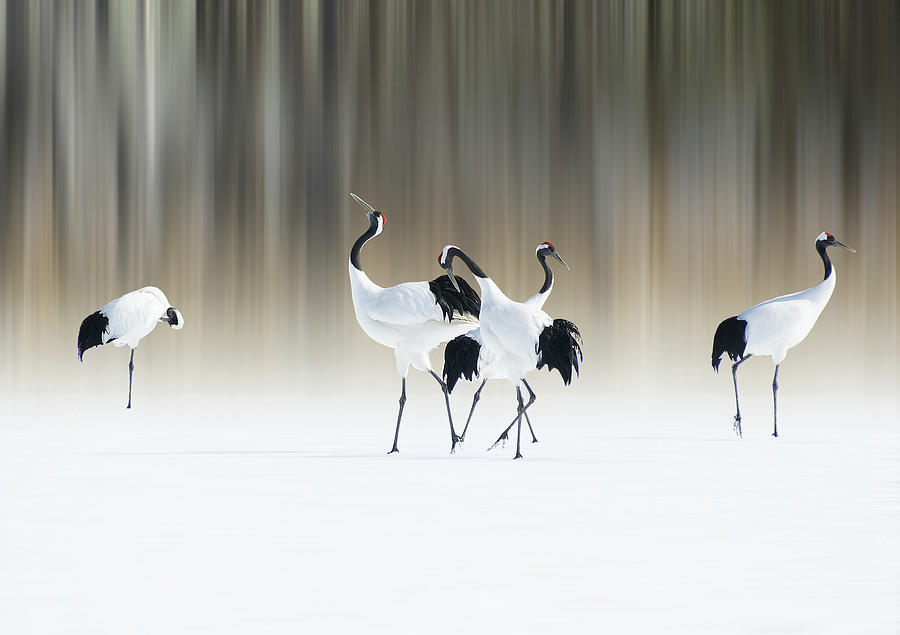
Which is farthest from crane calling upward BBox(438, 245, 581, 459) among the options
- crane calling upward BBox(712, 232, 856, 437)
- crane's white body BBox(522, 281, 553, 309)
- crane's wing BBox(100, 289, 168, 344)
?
crane's wing BBox(100, 289, 168, 344)

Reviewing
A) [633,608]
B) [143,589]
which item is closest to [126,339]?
[143,589]

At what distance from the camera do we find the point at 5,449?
10.4 metres

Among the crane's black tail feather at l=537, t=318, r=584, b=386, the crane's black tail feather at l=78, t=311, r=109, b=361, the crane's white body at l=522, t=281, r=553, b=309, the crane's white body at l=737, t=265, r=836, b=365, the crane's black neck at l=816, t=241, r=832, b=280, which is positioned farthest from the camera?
the crane's black tail feather at l=78, t=311, r=109, b=361

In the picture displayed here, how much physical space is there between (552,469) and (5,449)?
205 inches

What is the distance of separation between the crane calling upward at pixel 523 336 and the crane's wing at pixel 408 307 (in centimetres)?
62

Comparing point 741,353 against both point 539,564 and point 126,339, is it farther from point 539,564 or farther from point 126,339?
point 126,339

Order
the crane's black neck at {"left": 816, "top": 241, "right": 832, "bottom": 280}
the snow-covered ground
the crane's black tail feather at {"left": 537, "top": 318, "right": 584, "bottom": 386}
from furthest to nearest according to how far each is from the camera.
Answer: the crane's black neck at {"left": 816, "top": 241, "right": 832, "bottom": 280} < the crane's black tail feather at {"left": 537, "top": 318, "right": 584, "bottom": 386} < the snow-covered ground

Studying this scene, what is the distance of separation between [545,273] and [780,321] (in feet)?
8.79

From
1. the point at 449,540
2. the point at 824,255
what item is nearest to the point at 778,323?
the point at 824,255

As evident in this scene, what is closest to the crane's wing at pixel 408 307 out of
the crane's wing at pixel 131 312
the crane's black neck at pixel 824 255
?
the crane's black neck at pixel 824 255

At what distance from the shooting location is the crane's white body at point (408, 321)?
998 cm

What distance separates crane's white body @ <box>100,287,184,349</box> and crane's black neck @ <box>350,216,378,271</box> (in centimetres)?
575

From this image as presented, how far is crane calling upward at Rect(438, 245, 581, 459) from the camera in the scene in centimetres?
929

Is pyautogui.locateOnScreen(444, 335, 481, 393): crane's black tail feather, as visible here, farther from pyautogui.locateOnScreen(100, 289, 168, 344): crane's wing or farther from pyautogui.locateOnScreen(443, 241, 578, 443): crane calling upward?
pyautogui.locateOnScreen(100, 289, 168, 344): crane's wing
